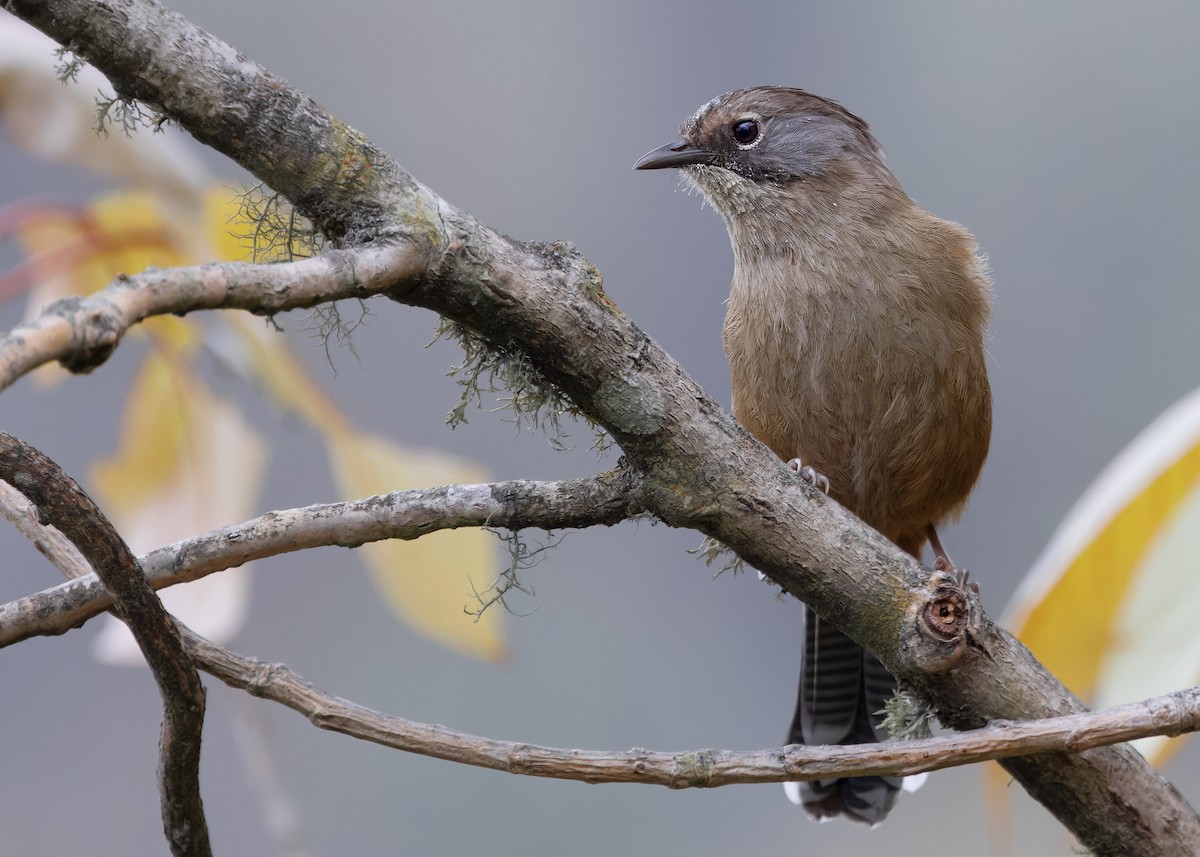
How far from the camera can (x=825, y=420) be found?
9.36 feet

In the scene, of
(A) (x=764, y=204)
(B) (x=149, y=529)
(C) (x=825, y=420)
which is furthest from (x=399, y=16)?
(B) (x=149, y=529)

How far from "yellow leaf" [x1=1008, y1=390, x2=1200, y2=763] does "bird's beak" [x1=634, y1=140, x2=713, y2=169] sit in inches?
71.9

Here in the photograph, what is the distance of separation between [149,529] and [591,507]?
2.47ft

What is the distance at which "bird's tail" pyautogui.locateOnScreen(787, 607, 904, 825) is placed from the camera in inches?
122

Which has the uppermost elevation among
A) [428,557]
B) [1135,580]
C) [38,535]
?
[38,535]

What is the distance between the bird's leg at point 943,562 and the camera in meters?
2.71

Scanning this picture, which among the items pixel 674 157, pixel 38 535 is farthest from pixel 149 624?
pixel 674 157

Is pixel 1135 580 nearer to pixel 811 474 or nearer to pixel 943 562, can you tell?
pixel 811 474

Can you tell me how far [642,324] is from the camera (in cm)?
638

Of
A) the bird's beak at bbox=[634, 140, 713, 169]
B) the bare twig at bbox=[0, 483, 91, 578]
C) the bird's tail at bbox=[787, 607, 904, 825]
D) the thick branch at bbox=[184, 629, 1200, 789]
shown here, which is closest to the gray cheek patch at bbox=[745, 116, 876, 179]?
the bird's beak at bbox=[634, 140, 713, 169]

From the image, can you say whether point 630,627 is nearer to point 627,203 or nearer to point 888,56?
point 627,203

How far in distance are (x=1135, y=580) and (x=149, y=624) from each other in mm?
1206

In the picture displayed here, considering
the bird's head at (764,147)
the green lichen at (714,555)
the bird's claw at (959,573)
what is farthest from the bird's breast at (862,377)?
the green lichen at (714,555)

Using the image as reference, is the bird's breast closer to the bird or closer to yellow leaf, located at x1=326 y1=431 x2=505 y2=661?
the bird
